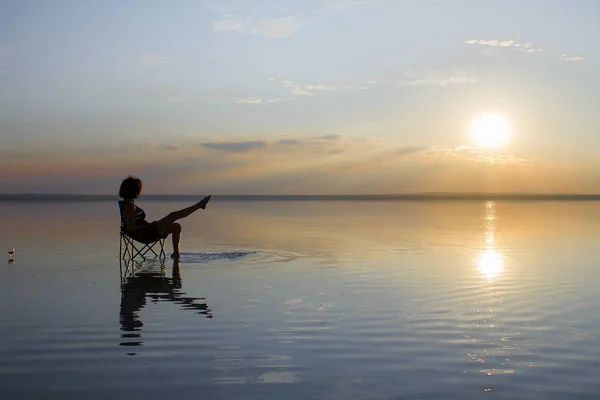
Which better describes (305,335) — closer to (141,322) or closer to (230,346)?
(230,346)

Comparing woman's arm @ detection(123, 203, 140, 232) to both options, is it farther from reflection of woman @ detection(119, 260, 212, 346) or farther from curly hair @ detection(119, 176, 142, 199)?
reflection of woman @ detection(119, 260, 212, 346)

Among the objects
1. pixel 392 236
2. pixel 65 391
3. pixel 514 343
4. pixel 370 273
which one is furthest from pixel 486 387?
pixel 392 236

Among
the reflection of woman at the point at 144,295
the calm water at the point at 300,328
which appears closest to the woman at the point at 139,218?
the calm water at the point at 300,328

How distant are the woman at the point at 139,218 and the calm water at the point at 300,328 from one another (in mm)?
660

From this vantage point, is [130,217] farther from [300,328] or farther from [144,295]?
[300,328]

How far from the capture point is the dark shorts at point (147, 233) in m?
12.3

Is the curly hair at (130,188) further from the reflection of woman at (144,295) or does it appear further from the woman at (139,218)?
the reflection of woman at (144,295)

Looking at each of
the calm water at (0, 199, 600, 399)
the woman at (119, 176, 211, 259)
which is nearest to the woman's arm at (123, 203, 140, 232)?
the woman at (119, 176, 211, 259)

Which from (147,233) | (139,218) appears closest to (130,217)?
(139,218)

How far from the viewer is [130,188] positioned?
12.0m

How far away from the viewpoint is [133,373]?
17.0 ft

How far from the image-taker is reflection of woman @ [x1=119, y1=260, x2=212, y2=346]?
7.15 meters

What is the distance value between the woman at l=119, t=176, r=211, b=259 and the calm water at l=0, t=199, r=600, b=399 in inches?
26.0

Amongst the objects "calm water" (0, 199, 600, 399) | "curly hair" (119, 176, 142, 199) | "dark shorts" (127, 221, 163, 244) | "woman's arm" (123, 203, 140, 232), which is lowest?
"calm water" (0, 199, 600, 399)
